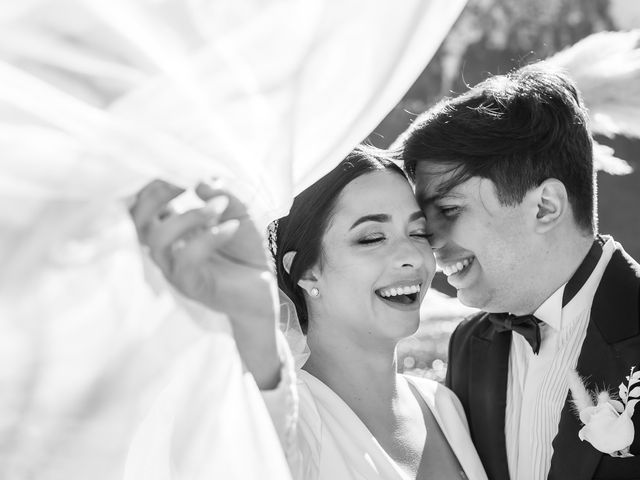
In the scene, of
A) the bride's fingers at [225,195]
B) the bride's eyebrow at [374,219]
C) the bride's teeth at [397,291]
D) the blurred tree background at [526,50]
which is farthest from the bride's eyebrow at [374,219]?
the blurred tree background at [526,50]

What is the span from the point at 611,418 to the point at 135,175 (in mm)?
1738

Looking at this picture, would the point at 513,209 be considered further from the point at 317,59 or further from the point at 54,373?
the point at 54,373

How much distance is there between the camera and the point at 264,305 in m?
1.78

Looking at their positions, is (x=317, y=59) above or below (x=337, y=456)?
above

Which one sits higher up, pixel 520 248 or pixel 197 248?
pixel 520 248

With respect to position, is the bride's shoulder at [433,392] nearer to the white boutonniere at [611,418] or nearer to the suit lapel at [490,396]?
the suit lapel at [490,396]

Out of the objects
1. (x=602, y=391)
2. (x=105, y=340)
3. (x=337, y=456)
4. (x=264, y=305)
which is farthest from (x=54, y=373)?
(x=602, y=391)

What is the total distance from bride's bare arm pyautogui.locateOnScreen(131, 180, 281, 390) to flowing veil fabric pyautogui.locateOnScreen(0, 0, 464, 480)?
40 mm

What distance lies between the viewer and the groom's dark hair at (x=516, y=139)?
9.97ft

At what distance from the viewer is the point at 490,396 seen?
3.04 m

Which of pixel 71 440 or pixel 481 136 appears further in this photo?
pixel 481 136

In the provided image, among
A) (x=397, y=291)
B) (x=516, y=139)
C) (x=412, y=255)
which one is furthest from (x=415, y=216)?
(x=516, y=139)

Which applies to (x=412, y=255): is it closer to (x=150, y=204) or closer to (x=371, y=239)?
(x=371, y=239)

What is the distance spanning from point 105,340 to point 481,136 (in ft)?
6.25
